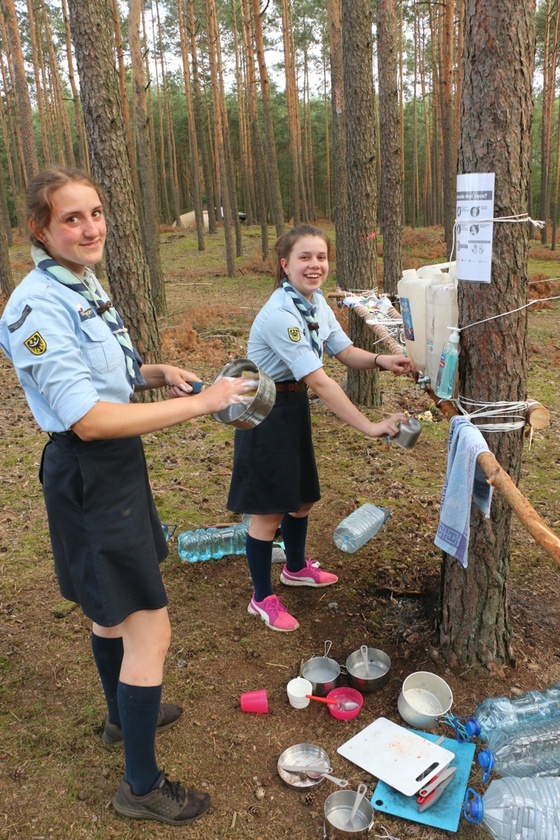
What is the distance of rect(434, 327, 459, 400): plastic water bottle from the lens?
7.75 feet

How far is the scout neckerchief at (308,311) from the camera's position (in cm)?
287

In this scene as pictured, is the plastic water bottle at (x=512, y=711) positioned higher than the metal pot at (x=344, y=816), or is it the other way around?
the plastic water bottle at (x=512, y=711)

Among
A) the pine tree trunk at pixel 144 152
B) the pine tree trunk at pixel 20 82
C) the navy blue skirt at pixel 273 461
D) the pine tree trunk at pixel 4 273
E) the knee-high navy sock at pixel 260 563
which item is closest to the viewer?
the navy blue skirt at pixel 273 461

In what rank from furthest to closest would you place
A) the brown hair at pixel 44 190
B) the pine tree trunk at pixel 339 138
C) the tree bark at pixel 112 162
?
the pine tree trunk at pixel 339 138 → the tree bark at pixel 112 162 → the brown hair at pixel 44 190

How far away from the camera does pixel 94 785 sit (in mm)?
2338

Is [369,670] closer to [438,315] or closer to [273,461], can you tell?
[273,461]

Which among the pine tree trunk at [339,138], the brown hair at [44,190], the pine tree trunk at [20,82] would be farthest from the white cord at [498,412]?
the pine tree trunk at [20,82]

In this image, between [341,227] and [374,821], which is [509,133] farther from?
[341,227]

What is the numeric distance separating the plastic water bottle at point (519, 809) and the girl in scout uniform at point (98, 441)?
1.00 metres

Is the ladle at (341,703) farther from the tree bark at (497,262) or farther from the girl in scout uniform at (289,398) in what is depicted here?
the tree bark at (497,262)

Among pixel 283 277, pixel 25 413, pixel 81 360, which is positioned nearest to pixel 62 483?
pixel 81 360

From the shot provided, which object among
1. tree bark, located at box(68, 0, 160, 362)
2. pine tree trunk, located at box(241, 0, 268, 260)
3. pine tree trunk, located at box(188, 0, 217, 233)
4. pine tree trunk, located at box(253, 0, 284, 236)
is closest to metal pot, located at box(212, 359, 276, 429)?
tree bark, located at box(68, 0, 160, 362)

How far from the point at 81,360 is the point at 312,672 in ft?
6.28

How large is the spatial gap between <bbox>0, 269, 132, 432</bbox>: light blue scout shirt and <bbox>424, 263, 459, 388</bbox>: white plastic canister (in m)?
1.37
